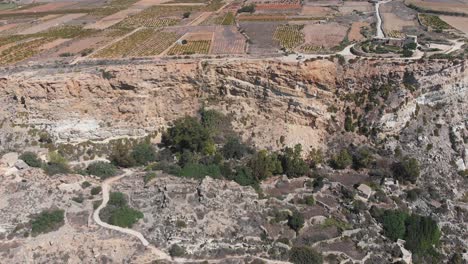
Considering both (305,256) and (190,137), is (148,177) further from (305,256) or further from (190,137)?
(305,256)

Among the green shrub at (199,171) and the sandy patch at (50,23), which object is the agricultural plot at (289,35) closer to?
the green shrub at (199,171)

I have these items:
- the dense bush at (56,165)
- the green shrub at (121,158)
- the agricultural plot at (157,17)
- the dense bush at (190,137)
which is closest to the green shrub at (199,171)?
the dense bush at (190,137)

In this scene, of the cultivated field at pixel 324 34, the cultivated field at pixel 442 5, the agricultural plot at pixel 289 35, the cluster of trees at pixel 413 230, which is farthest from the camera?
the cultivated field at pixel 442 5

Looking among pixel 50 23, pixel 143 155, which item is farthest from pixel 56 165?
pixel 50 23

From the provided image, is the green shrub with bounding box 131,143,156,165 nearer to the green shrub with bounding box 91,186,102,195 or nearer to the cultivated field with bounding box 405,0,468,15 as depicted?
the green shrub with bounding box 91,186,102,195

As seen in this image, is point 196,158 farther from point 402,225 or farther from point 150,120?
point 402,225

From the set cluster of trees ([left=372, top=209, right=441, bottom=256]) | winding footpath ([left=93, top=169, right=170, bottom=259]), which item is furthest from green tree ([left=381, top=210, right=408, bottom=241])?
winding footpath ([left=93, top=169, right=170, bottom=259])

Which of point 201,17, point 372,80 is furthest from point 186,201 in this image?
point 201,17
